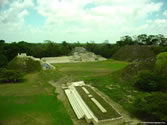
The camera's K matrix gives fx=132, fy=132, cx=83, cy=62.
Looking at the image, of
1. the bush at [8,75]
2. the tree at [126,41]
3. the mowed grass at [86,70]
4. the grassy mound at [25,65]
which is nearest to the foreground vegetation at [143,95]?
the mowed grass at [86,70]

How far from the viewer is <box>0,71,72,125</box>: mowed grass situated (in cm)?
935

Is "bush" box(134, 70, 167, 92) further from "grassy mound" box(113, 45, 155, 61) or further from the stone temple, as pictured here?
"grassy mound" box(113, 45, 155, 61)

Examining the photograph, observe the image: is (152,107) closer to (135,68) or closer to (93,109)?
(93,109)

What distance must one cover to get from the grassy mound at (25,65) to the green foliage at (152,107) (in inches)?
838

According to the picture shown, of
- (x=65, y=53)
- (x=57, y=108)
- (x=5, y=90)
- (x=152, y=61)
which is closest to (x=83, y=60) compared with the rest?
(x=65, y=53)

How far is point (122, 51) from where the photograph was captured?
5106 centimetres

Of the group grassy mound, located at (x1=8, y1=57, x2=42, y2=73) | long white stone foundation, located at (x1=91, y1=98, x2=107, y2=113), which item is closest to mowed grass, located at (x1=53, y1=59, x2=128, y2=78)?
grassy mound, located at (x1=8, y1=57, x2=42, y2=73)

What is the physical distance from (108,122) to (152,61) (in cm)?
1515

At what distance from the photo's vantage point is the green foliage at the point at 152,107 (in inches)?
326

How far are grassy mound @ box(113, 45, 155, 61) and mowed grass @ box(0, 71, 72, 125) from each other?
3699 centimetres

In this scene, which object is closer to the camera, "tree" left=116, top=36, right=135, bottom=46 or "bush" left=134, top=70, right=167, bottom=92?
"bush" left=134, top=70, right=167, bottom=92

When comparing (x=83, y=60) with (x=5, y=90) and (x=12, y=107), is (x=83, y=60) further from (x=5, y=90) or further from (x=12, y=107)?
(x=12, y=107)

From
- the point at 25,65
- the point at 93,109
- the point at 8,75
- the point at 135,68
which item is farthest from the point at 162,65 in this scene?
the point at 25,65

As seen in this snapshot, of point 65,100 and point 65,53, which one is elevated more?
point 65,53
